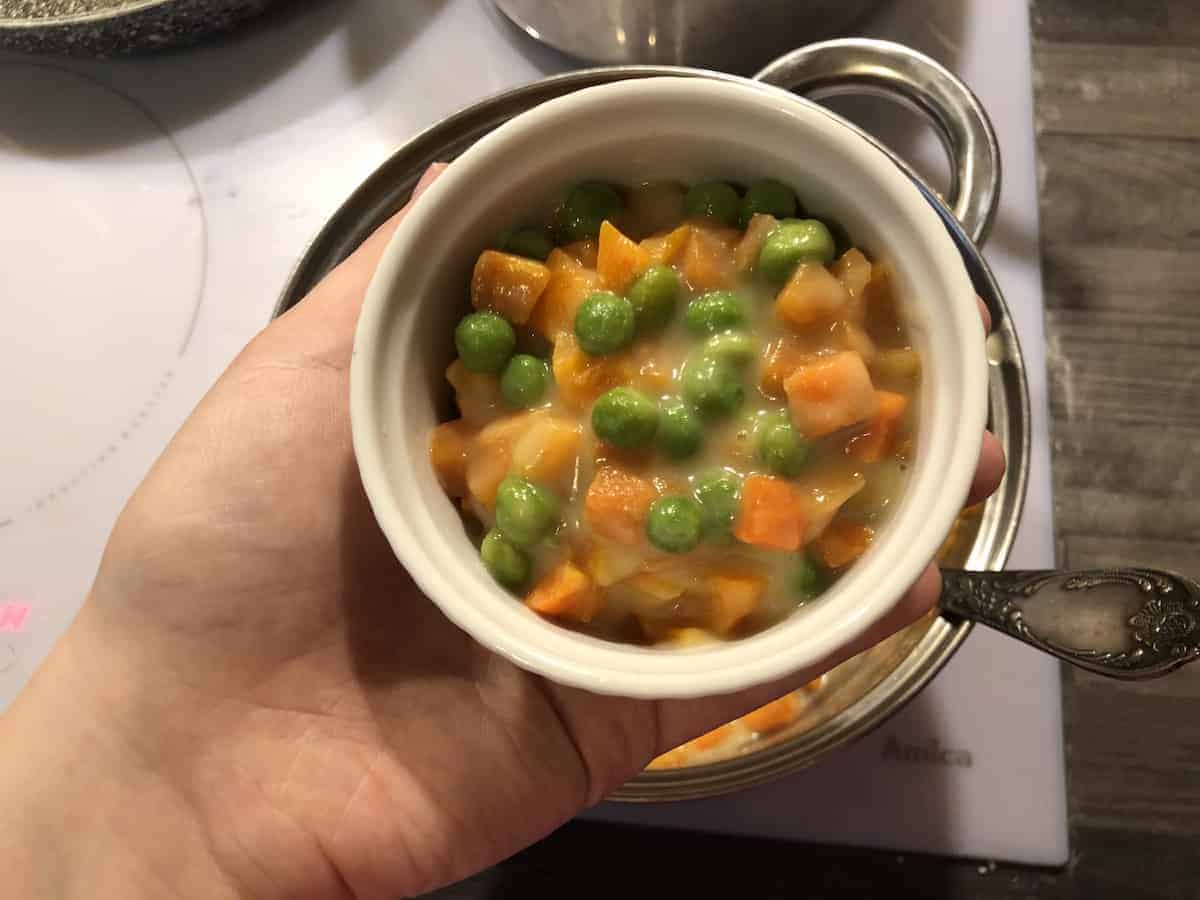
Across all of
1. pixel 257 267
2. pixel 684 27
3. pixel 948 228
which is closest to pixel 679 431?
pixel 948 228

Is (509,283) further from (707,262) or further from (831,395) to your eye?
(831,395)

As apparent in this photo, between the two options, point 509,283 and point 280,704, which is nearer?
point 509,283

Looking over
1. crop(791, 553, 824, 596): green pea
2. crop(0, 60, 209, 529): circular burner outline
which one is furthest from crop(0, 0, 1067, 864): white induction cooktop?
crop(791, 553, 824, 596): green pea

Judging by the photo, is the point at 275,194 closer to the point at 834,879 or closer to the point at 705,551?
the point at 705,551

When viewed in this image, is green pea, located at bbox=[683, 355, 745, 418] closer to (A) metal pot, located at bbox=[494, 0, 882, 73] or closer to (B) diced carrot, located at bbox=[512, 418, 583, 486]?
(B) diced carrot, located at bbox=[512, 418, 583, 486]

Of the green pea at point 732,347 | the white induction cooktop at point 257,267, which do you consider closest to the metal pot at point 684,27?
the white induction cooktop at point 257,267
